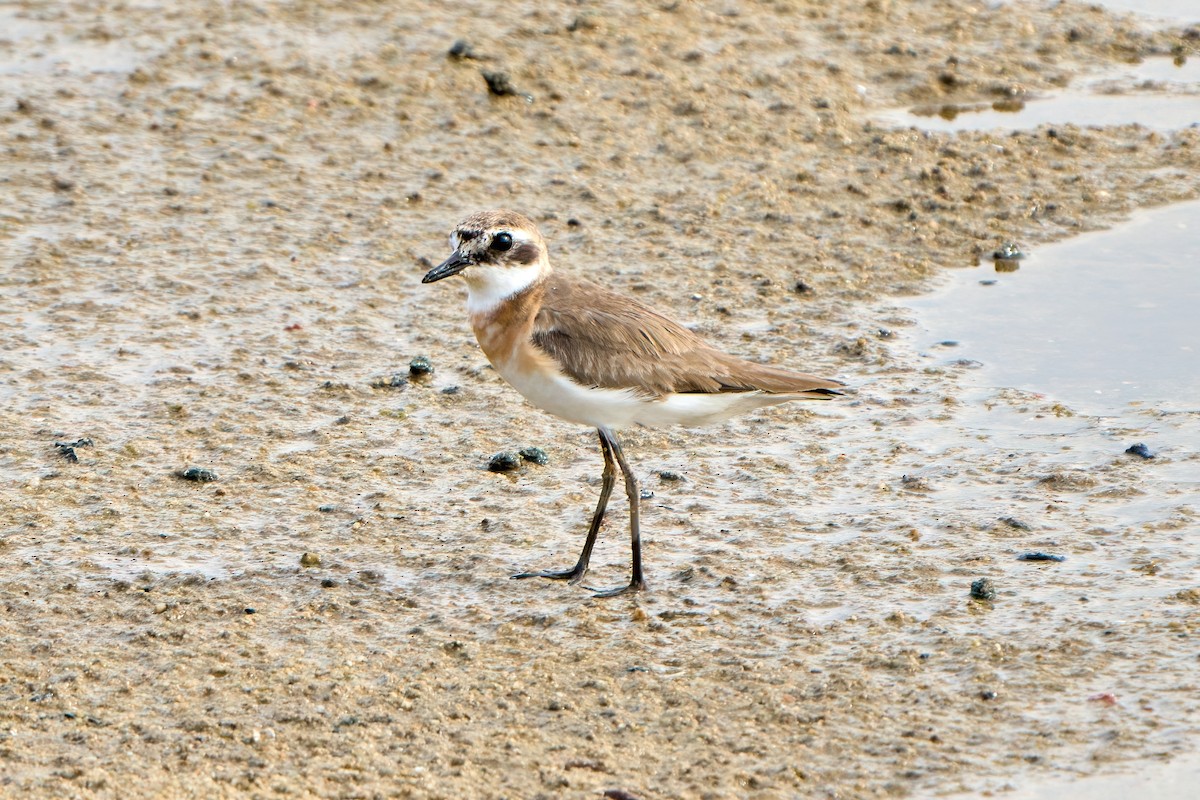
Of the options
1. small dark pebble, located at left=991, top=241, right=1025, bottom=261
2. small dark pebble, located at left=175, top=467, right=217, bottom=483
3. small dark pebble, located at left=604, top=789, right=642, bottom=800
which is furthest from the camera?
small dark pebble, located at left=991, top=241, right=1025, bottom=261

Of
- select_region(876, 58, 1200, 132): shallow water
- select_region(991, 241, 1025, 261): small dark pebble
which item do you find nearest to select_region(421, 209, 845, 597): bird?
select_region(991, 241, 1025, 261): small dark pebble

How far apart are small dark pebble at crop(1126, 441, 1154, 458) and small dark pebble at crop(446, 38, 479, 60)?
6.02 m

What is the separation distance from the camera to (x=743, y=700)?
5484 mm

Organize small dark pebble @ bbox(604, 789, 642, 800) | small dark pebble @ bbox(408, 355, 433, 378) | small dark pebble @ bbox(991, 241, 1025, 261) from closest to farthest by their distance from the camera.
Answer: small dark pebble @ bbox(604, 789, 642, 800) < small dark pebble @ bbox(408, 355, 433, 378) < small dark pebble @ bbox(991, 241, 1025, 261)

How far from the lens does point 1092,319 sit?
859 cm

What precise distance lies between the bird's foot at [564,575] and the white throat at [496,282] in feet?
3.63

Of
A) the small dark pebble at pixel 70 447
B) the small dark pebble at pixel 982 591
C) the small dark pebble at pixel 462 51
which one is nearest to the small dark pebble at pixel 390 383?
the small dark pebble at pixel 70 447

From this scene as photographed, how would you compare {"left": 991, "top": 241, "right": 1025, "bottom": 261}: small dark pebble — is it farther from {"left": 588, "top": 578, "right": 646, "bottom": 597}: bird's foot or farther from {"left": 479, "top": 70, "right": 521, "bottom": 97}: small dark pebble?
{"left": 588, "top": 578, "right": 646, "bottom": 597}: bird's foot

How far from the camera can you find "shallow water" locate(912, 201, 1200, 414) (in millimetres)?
7965

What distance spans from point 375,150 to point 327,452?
11.6 ft

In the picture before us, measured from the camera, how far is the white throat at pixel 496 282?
21.1 feet

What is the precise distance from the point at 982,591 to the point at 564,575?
1677 millimetres

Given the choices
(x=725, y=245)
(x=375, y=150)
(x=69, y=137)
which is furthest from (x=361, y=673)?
(x=69, y=137)

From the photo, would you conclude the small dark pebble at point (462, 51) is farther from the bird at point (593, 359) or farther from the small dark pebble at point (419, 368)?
the bird at point (593, 359)
